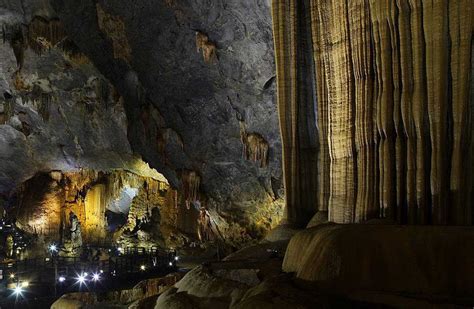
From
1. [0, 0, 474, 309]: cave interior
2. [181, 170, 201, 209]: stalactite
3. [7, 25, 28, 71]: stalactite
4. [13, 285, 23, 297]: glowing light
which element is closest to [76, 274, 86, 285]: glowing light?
[0, 0, 474, 309]: cave interior

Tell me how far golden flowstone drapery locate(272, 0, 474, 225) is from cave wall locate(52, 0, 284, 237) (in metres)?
3.13

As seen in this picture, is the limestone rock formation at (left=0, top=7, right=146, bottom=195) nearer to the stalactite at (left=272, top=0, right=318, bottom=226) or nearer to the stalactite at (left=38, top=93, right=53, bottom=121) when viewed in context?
the stalactite at (left=38, top=93, right=53, bottom=121)

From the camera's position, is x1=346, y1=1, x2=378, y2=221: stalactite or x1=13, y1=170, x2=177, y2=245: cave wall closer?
x1=346, y1=1, x2=378, y2=221: stalactite

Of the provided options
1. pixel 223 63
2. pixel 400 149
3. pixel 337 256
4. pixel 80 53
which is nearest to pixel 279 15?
pixel 223 63

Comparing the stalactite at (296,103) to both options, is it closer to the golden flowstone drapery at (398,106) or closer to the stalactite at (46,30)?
the golden flowstone drapery at (398,106)

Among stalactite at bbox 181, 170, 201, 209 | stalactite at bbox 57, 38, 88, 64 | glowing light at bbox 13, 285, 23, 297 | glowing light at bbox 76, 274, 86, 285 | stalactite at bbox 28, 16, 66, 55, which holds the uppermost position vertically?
stalactite at bbox 28, 16, 66, 55

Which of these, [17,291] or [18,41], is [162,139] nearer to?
[18,41]

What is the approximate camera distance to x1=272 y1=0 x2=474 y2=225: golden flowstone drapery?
24.1ft

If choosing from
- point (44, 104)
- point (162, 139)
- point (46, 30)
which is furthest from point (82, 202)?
point (46, 30)

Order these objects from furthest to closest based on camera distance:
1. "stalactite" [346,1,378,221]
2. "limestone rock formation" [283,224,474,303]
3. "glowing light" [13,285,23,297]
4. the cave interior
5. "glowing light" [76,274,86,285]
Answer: "glowing light" [76,274,86,285]
"glowing light" [13,285,23,297]
"stalactite" [346,1,378,221]
the cave interior
"limestone rock formation" [283,224,474,303]

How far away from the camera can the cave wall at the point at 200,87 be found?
12555mm

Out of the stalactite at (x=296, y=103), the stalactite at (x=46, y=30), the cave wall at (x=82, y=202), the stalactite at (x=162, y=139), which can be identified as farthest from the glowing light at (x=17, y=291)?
the cave wall at (x=82, y=202)

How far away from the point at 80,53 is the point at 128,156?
18.1 feet

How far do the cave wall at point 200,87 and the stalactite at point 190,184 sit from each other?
0.07 meters
